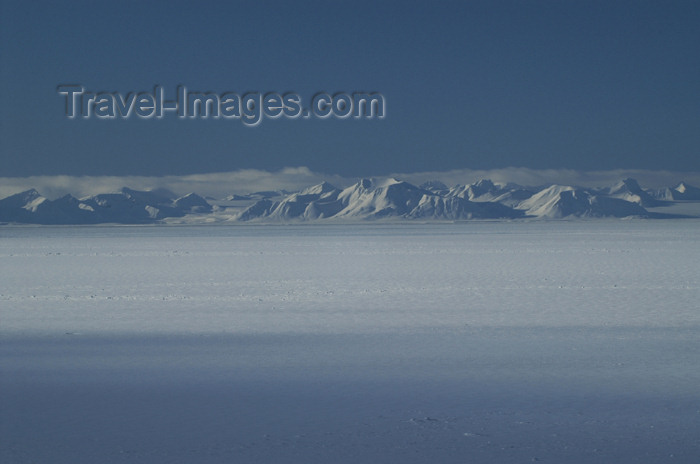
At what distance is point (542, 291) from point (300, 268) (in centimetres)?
1030

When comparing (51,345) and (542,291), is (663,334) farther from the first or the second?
(51,345)

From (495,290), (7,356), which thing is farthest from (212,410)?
(495,290)

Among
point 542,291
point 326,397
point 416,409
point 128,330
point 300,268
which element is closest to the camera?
point 416,409

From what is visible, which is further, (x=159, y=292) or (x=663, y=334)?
(x=159, y=292)

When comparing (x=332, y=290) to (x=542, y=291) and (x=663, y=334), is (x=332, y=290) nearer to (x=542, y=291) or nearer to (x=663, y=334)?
(x=542, y=291)

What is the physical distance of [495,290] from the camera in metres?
16.1

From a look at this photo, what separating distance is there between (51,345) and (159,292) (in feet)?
22.0

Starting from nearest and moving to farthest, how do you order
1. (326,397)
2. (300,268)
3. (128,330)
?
(326,397) < (128,330) < (300,268)

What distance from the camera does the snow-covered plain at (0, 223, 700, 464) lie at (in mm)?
5500

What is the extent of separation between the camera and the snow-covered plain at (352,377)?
550cm

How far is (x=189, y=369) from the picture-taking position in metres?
8.11

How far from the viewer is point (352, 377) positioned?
769 cm

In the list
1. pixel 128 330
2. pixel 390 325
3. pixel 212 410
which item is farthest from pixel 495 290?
pixel 212 410

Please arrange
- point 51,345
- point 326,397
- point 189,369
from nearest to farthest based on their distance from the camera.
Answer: point 326,397, point 189,369, point 51,345
